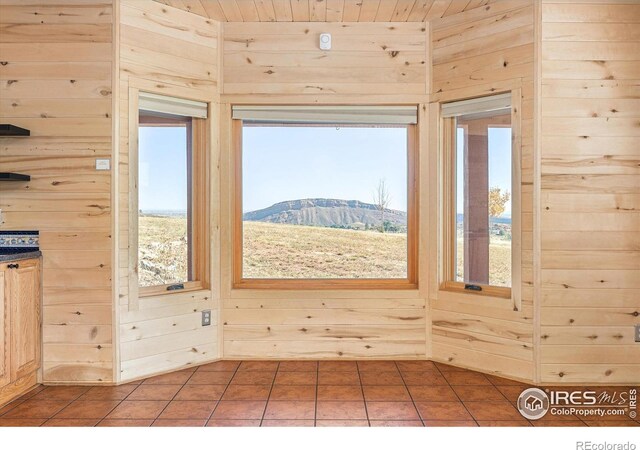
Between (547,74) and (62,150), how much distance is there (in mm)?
3344

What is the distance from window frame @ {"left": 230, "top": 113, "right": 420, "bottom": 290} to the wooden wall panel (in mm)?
372

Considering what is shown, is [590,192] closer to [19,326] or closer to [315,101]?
[315,101]

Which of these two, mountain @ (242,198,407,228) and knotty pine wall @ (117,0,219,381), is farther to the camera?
mountain @ (242,198,407,228)

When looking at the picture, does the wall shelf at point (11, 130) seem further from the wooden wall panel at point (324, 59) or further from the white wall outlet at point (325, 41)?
the white wall outlet at point (325, 41)

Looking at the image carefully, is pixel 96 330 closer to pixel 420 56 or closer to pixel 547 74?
pixel 420 56

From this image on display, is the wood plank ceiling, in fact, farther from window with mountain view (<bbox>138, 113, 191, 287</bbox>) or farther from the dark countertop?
the dark countertop

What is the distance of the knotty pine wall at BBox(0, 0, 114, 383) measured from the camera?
3.06 m

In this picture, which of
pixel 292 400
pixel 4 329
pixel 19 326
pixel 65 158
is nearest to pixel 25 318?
pixel 19 326

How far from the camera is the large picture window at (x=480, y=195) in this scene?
325 centimetres

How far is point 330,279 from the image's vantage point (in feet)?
12.1

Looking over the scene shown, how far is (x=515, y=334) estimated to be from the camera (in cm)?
312

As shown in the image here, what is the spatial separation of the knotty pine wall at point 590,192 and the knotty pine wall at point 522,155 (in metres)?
0.10

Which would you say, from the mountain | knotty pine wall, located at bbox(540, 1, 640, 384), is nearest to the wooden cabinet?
the mountain

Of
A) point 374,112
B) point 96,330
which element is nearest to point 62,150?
point 96,330
